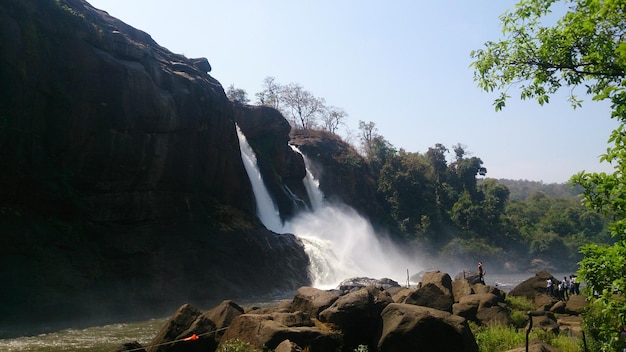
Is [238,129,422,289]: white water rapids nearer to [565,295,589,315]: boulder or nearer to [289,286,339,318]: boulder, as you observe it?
[565,295,589,315]: boulder

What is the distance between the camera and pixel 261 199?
4384cm

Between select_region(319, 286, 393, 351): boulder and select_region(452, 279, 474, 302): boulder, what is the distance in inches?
321

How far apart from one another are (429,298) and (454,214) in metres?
65.5

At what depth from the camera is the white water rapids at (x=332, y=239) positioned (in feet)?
132

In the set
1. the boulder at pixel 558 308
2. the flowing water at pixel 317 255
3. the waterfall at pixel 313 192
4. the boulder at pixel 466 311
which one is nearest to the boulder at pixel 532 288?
the boulder at pixel 558 308

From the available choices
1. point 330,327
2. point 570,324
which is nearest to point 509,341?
point 330,327

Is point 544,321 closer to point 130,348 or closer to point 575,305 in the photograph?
point 575,305

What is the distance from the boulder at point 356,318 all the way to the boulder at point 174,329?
3498mm

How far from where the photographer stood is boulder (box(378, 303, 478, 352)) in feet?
34.8

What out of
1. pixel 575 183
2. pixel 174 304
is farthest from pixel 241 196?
pixel 575 183

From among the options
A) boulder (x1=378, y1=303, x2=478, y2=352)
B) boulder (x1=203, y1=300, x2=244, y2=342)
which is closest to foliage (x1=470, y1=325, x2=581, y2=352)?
boulder (x1=378, y1=303, x2=478, y2=352)

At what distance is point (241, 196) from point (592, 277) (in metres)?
33.4

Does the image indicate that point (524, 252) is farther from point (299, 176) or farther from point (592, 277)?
point (592, 277)

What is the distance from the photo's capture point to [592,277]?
19.0 feet
